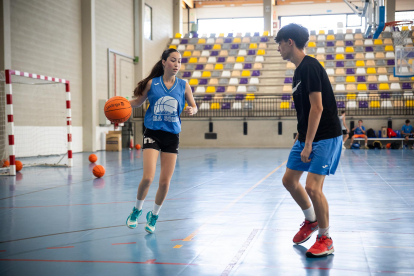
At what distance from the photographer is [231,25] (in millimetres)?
35562

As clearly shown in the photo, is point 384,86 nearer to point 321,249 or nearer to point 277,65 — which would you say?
point 277,65

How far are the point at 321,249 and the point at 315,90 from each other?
1.25 meters

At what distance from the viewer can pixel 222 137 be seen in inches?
863

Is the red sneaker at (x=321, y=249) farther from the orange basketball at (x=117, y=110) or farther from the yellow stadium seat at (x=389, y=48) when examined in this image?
the yellow stadium seat at (x=389, y=48)

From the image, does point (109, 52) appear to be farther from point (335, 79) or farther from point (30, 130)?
point (335, 79)

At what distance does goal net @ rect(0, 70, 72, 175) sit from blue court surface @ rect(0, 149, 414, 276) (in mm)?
5931

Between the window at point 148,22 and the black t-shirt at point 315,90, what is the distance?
71.4 ft

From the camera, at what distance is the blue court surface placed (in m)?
3.12

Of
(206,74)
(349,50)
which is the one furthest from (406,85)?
(206,74)

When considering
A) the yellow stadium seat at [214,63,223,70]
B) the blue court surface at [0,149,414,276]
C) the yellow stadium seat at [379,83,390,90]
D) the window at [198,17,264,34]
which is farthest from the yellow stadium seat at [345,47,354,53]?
the blue court surface at [0,149,414,276]

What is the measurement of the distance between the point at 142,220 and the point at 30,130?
11271mm

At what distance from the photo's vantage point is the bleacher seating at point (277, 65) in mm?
22609

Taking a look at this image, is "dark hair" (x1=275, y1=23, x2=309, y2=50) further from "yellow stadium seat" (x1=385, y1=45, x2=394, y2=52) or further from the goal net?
"yellow stadium seat" (x1=385, y1=45, x2=394, y2=52)

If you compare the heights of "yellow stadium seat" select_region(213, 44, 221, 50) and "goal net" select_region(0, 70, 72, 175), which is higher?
"yellow stadium seat" select_region(213, 44, 221, 50)
